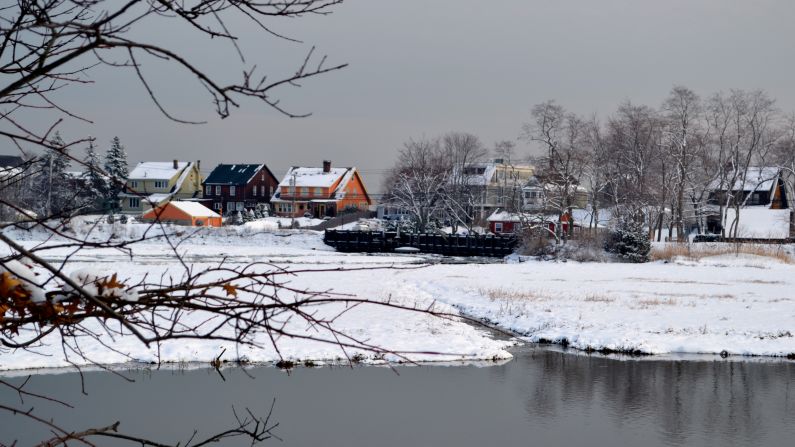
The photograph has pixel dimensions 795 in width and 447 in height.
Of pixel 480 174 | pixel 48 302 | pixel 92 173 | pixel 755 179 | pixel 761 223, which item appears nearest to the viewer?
pixel 48 302

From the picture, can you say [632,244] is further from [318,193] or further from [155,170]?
[155,170]

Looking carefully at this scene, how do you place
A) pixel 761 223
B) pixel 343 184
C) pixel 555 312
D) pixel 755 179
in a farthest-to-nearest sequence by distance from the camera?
pixel 343 184
pixel 755 179
pixel 761 223
pixel 555 312

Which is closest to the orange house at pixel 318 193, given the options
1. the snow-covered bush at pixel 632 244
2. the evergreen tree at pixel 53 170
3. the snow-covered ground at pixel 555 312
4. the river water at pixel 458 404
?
the snow-covered bush at pixel 632 244

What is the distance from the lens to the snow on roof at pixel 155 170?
86.6 meters

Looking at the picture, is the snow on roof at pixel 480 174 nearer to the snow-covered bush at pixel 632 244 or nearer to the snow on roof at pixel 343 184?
the snow on roof at pixel 343 184

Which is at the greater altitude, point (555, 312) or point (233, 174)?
point (233, 174)

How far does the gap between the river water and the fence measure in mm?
36161

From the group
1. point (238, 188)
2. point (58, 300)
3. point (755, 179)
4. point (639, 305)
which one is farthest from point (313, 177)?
point (58, 300)

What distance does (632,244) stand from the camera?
41.6 meters

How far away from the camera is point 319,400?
1295cm

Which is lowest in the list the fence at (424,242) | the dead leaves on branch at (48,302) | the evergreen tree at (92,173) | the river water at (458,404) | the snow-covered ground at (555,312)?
the river water at (458,404)

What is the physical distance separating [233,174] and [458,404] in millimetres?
79229

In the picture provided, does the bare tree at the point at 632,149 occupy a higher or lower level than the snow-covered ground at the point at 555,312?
higher

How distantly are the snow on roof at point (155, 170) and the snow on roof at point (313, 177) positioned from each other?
11.3m
